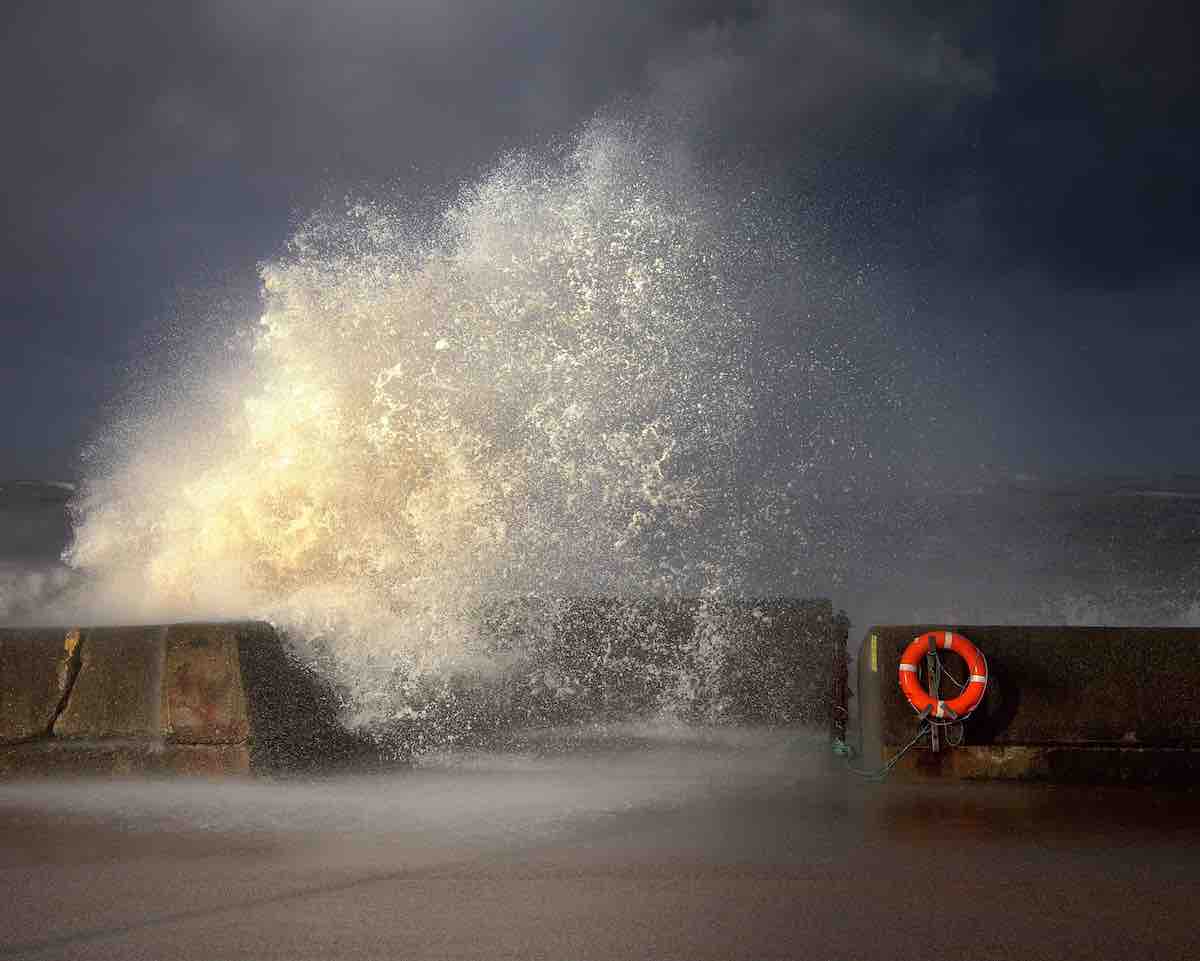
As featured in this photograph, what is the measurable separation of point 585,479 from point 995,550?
1072 inches

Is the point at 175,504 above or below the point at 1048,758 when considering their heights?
above

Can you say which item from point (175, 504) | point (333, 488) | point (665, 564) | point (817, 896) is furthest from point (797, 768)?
point (665, 564)

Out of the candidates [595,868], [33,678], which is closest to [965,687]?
[595,868]

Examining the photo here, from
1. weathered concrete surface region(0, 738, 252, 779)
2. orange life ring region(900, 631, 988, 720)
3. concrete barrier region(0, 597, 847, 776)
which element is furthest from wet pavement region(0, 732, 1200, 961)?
orange life ring region(900, 631, 988, 720)

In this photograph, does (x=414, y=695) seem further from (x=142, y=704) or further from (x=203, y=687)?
(x=142, y=704)

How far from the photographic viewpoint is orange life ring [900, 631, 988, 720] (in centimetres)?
612

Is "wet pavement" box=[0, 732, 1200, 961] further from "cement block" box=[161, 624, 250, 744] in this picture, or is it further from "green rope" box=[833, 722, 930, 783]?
"cement block" box=[161, 624, 250, 744]

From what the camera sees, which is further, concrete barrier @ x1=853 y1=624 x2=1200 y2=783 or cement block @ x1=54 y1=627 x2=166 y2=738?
cement block @ x1=54 y1=627 x2=166 y2=738

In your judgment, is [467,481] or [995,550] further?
[995,550]

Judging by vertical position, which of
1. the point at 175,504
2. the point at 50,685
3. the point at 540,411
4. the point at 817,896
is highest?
the point at 540,411

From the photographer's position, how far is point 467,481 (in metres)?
9.71

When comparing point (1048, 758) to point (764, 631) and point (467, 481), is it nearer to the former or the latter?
point (764, 631)

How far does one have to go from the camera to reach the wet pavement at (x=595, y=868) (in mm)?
3607

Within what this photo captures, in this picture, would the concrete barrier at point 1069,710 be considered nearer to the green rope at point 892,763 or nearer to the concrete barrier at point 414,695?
the green rope at point 892,763
